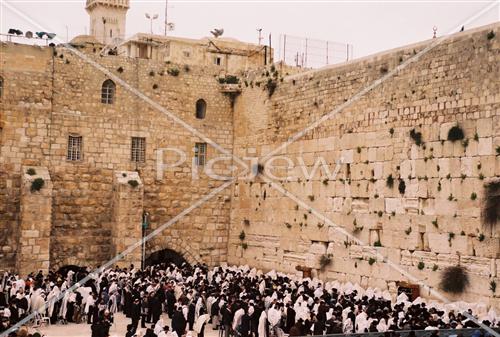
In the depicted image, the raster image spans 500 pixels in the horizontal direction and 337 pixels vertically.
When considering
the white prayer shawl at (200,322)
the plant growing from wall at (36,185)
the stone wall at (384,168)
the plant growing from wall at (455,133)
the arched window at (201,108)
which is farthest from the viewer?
the arched window at (201,108)

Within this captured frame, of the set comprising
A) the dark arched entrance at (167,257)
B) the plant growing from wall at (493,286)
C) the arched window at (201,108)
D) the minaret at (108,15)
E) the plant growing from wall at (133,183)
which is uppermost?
the minaret at (108,15)

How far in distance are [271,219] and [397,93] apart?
6.38m

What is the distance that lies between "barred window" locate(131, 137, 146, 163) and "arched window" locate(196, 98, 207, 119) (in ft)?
7.25

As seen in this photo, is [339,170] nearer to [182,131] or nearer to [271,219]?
[271,219]

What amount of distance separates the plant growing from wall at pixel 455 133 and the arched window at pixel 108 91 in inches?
457

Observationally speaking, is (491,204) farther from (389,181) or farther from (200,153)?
(200,153)

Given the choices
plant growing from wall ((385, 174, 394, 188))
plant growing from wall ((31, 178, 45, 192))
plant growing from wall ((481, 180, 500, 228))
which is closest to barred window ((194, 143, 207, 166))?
plant growing from wall ((31, 178, 45, 192))

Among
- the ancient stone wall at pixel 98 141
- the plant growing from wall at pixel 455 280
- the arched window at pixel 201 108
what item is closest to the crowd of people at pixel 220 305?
the plant growing from wall at pixel 455 280

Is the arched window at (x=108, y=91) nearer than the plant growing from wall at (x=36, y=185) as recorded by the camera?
No

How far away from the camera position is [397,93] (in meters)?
21.2

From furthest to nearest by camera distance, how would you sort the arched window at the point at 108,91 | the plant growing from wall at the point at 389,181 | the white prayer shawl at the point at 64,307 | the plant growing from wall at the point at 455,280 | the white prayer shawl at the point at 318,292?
1. the arched window at the point at 108,91
2. the plant growing from wall at the point at 389,181
3. the white prayer shawl at the point at 318,292
4. the white prayer shawl at the point at 64,307
5. the plant growing from wall at the point at 455,280

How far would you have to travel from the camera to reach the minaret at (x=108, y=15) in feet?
152

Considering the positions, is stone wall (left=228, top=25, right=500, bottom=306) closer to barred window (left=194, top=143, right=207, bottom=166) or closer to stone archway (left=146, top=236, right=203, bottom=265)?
stone archway (left=146, top=236, right=203, bottom=265)

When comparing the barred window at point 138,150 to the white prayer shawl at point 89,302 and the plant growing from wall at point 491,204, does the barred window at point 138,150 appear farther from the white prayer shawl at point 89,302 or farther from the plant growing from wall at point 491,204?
the plant growing from wall at point 491,204
